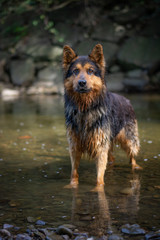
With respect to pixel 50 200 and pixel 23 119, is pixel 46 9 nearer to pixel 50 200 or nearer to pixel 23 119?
pixel 23 119

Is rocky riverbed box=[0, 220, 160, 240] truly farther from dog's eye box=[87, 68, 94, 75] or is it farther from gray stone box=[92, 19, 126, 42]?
gray stone box=[92, 19, 126, 42]

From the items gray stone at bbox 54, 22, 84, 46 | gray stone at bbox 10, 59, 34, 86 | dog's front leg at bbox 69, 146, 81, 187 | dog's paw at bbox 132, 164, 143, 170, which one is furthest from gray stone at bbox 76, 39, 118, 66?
dog's front leg at bbox 69, 146, 81, 187

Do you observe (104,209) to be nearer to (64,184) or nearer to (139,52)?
(64,184)

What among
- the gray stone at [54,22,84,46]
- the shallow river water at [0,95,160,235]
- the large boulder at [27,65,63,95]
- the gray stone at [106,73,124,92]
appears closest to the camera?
the shallow river water at [0,95,160,235]

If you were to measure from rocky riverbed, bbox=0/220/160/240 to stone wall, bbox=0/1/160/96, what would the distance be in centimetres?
1695

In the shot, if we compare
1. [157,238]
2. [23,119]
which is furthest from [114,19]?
[157,238]

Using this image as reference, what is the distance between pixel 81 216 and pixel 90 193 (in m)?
0.99

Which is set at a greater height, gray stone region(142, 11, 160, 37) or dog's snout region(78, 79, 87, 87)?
gray stone region(142, 11, 160, 37)

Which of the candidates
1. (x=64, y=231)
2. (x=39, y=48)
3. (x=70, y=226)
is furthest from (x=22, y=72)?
(x=64, y=231)

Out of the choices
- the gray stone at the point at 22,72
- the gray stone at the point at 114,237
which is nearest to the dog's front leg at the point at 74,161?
the gray stone at the point at 114,237

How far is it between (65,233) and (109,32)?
19.8 m

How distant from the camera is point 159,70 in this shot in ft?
69.2

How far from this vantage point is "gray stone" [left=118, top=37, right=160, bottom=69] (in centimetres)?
2097

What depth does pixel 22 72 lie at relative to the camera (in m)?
22.1
